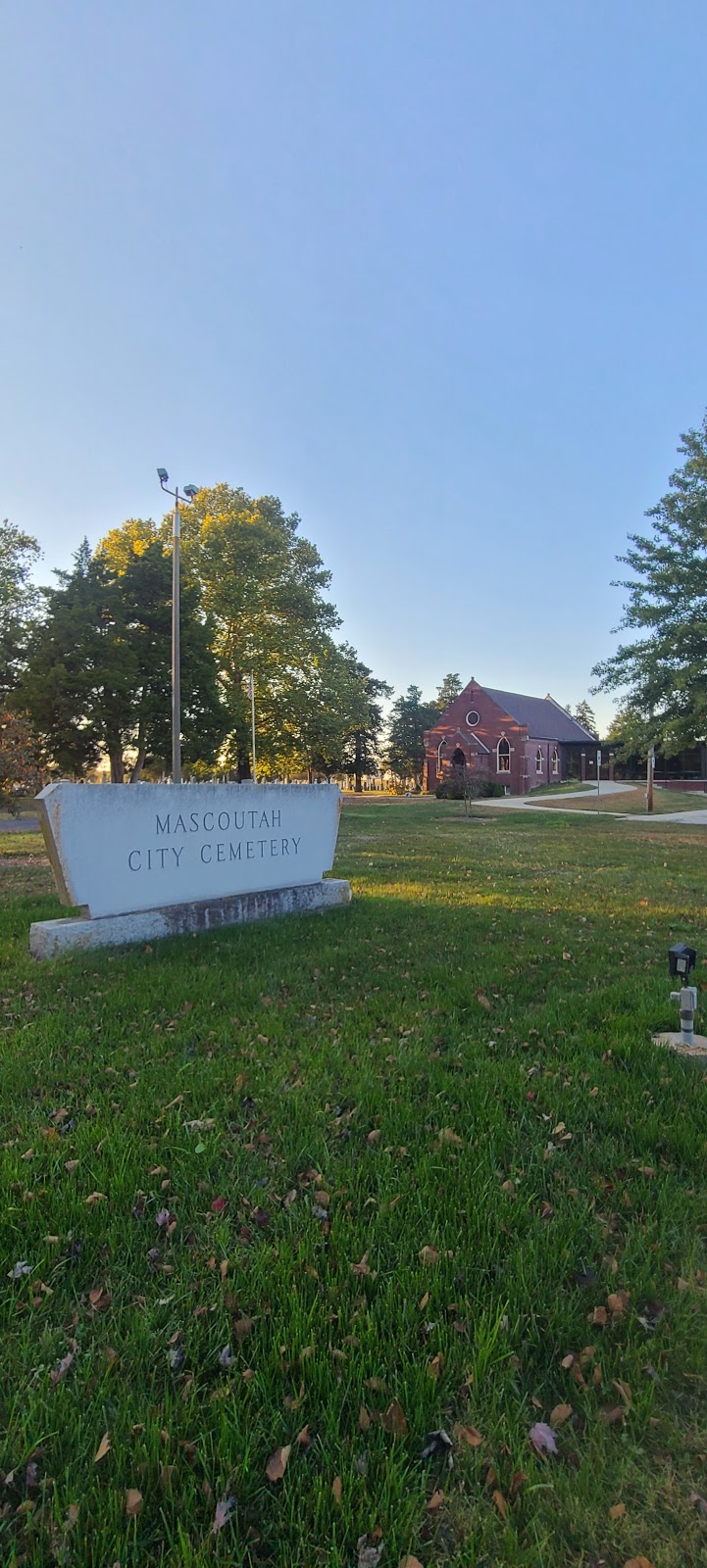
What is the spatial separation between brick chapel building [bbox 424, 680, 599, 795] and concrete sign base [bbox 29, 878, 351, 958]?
141 ft

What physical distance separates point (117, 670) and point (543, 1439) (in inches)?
1018

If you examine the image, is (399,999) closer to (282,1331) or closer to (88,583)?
(282,1331)

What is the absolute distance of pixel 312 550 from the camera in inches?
1234

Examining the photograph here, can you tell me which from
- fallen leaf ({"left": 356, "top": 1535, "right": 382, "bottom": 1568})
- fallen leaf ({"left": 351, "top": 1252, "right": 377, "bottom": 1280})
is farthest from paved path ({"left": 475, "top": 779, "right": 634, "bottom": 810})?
fallen leaf ({"left": 356, "top": 1535, "right": 382, "bottom": 1568})

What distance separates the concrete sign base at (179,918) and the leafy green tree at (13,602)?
21.0 m

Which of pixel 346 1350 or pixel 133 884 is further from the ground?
pixel 133 884

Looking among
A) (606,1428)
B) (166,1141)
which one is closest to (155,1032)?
(166,1141)

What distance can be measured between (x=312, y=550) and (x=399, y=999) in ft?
95.8

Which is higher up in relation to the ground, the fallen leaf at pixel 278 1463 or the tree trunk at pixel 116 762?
the tree trunk at pixel 116 762

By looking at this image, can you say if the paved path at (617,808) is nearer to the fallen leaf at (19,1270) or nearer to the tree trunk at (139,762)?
the tree trunk at (139,762)

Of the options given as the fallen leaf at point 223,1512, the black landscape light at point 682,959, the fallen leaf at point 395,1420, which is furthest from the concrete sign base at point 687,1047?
the fallen leaf at point 223,1512

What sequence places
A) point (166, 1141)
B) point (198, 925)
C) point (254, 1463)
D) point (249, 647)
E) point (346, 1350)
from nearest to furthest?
point (254, 1463)
point (346, 1350)
point (166, 1141)
point (198, 925)
point (249, 647)

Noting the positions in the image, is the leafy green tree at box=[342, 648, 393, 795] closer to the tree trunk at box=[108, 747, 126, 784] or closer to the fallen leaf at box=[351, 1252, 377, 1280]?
the tree trunk at box=[108, 747, 126, 784]

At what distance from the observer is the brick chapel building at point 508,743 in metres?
52.8
